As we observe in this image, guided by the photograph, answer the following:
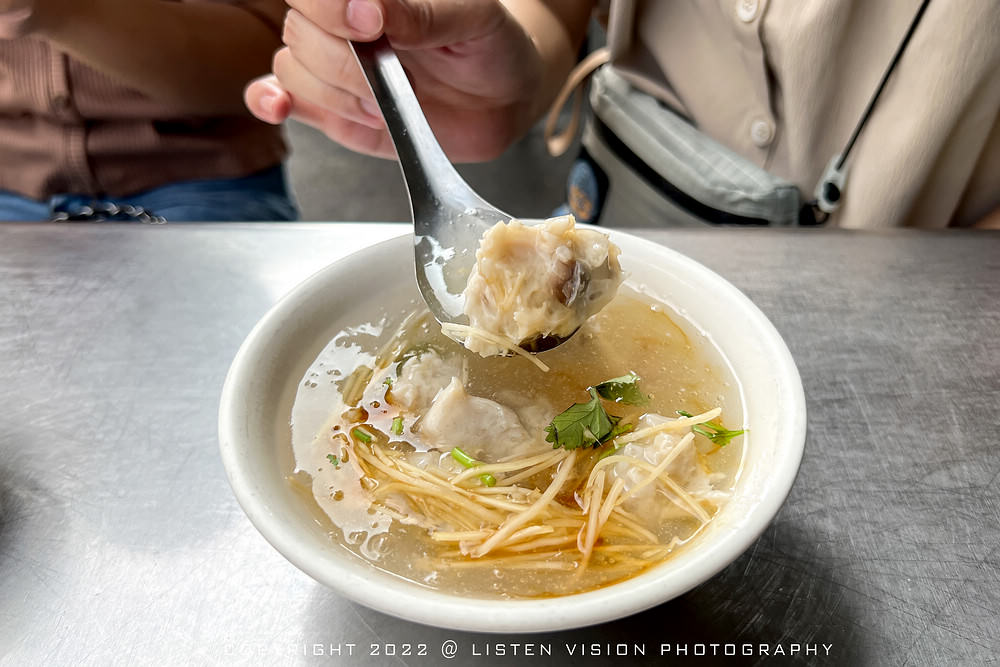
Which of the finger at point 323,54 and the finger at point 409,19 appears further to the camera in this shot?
the finger at point 323,54

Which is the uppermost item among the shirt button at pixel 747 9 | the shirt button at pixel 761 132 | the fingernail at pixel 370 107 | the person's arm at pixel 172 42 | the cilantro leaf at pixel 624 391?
the shirt button at pixel 747 9

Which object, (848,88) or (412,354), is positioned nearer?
(412,354)

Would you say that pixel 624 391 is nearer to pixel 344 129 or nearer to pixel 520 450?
pixel 520 450

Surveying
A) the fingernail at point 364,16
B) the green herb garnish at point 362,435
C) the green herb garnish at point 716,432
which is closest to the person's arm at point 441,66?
the fingernail at point 364,16

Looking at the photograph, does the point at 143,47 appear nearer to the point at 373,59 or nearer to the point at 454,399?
the point at 373,59

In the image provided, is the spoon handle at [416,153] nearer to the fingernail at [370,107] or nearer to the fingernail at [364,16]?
the fingernail at [364,16]

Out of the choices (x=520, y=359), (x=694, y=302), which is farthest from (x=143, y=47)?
(x=694, y=302)

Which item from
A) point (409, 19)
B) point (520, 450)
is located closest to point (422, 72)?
point (409, 19)
